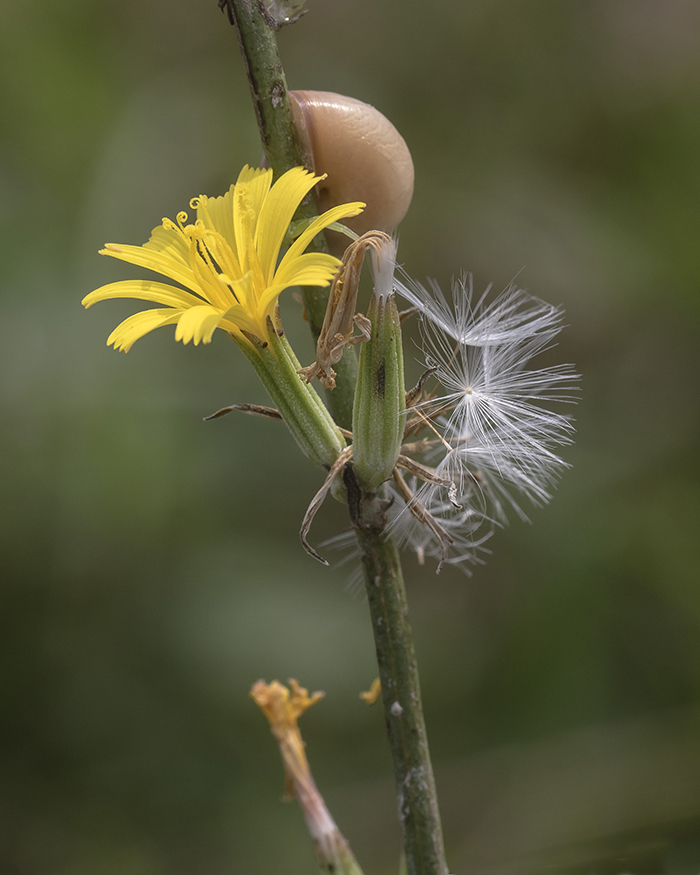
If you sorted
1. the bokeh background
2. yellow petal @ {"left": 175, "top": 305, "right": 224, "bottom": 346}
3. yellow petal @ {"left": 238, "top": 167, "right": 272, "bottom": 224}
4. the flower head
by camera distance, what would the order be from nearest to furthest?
yellow petal @ {"left": 175, "top": 305, "right": 224, "bottom": 346}, yellow petal @ {"left": 238, "top": 167, "right": 272, "bottom": 224}, the flower head, the bokeh background

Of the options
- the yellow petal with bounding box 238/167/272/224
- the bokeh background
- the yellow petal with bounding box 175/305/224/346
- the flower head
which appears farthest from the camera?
the bokeh background

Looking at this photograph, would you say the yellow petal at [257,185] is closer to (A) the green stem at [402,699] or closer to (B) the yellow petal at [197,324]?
(B) the yellow petal at [197,324]

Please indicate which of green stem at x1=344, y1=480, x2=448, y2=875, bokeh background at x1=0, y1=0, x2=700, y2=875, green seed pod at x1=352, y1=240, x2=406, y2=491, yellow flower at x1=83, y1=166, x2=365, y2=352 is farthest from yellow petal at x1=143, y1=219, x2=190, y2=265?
A: bokeh background at x1=0, y1=0, x2=700, y2=875

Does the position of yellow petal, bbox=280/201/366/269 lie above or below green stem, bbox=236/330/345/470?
above

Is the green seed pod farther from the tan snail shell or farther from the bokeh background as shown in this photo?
the bokeh background

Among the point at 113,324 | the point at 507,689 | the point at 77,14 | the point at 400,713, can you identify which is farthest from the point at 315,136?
the point at 77,14

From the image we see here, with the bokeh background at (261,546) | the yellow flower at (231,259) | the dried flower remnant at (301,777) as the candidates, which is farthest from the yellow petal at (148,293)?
the bokeh background at (261,546)

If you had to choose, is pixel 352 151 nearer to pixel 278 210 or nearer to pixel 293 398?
A: pixel 278 210
